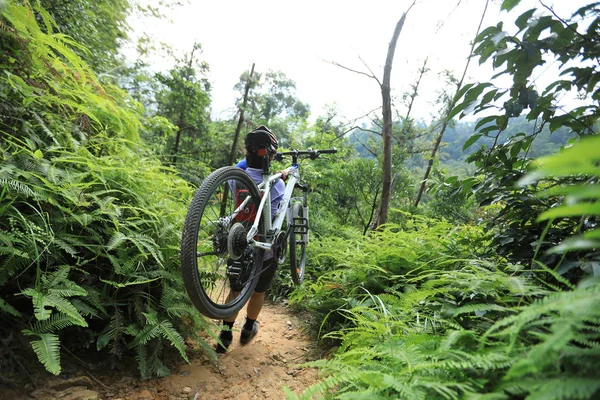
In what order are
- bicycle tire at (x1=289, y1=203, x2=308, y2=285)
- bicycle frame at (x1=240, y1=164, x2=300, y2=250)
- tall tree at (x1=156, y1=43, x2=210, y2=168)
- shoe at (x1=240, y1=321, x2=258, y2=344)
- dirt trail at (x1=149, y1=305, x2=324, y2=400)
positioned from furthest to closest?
tall tree at (x1=156, y1=43, x2=210, y2=168) < bicycle tire at (x1=289, y1=203, x2=308, y2=285) < shoe at (x1=240, y1=321, x2=258, y2=344) < bicycle frame at (x1=240, y1=164, x2=300, y2=250) < dirt trail at (x1=149, y1=305, x2=324, y2=400)

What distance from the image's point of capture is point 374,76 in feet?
14.2

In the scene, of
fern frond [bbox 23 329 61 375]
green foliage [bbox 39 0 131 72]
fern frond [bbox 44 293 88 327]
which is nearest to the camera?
fern frond [bbox 23 329 61 375]

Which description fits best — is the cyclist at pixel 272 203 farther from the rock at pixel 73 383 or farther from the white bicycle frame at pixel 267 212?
the rock at pixel 73 383

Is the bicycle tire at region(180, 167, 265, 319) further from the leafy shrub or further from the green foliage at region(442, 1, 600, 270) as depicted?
the green foliage at region(442, 1, 600, 270)

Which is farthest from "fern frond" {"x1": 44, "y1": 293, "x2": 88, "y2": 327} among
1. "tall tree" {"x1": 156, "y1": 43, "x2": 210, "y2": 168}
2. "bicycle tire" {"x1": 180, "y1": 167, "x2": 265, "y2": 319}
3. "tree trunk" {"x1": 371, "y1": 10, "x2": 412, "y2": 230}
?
"tall tree" {"x1": 156, "y1": 43, "x2": 210, "y2": 168}

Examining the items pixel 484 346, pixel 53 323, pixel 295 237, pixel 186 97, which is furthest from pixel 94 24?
pixel 484 346

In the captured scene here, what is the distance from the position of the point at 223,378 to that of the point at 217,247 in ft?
3.36

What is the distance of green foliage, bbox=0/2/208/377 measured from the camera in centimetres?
Answer: 152

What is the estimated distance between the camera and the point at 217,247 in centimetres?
205

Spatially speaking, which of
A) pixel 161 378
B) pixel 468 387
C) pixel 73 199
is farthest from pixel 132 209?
pixel 468 387

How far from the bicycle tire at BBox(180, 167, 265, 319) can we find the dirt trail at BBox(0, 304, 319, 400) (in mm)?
501

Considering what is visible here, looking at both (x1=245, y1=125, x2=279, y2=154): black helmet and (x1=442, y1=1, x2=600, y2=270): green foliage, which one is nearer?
(x1=442, y1=1, x2=600, y2=270): green foliage

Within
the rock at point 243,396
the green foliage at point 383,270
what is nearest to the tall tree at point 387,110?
the green foliage at point 383,270

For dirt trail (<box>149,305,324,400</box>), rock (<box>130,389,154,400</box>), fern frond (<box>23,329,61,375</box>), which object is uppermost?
fern frond (<box>23,329,61,375</box>)
